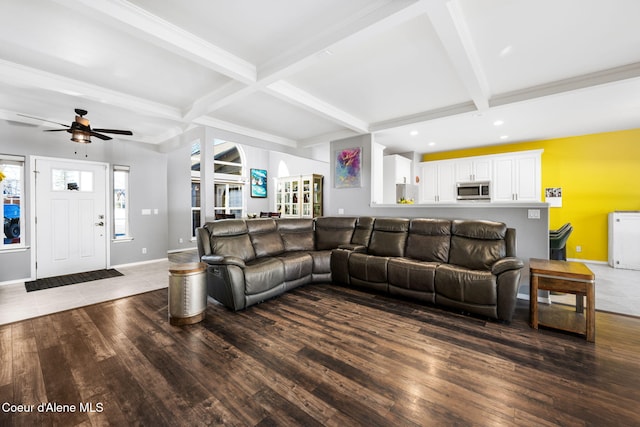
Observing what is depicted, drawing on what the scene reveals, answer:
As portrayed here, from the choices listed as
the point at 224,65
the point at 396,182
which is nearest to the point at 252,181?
the point at 396,182

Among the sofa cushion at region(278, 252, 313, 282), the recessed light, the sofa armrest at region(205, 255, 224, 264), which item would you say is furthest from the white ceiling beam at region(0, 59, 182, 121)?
the recessed light

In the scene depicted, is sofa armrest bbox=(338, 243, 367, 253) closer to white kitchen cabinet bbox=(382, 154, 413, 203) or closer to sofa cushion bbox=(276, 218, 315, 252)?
sofa cushion bbox=(276, 218, 315, 252)

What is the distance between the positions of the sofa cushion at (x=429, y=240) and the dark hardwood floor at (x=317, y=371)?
2.82 feet

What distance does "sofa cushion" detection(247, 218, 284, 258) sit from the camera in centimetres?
388

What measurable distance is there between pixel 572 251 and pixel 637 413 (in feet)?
16.7

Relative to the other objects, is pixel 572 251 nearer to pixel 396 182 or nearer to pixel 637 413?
pixel 396 182

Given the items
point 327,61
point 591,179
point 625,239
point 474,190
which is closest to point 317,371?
point 327,61

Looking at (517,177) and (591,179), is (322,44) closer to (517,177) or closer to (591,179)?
(517,177)

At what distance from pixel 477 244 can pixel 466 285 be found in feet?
2.39

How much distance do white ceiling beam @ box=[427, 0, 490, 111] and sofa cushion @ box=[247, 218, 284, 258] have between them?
3.17m

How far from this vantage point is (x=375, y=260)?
137 inches

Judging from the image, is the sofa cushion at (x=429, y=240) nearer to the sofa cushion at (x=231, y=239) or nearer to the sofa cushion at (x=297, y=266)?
the sofa cushion at (x=297, y=266)

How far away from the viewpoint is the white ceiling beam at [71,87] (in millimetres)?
2688

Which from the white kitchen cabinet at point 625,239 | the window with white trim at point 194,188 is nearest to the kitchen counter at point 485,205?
the white kitchen cabinet at point 625,239
